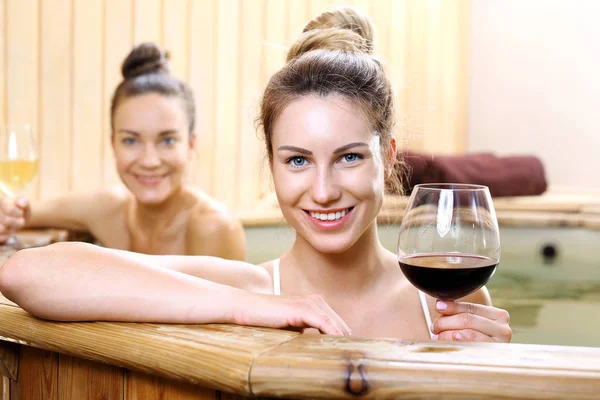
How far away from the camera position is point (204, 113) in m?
3.78

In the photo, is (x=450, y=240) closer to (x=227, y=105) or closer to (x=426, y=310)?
(x=426, y=310)

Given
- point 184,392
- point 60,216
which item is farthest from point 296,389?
point 60,216

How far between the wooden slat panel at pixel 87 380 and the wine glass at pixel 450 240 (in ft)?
1.54

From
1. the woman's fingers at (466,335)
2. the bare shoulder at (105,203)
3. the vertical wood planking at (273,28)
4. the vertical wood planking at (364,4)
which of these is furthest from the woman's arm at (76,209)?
the woman's fingers at (466,335)

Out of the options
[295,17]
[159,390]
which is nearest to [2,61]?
[295,17]

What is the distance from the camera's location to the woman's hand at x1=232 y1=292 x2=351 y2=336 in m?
1.17

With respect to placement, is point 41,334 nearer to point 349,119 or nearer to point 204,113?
point 349,119

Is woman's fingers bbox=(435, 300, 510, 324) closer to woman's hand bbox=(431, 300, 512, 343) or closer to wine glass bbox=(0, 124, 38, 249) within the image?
woman's hand bbox=(431, 300, 512, 343)

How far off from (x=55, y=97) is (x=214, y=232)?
1.04m

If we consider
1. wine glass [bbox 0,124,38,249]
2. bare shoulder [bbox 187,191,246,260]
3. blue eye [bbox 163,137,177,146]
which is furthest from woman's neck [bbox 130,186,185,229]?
wine glass [bbox 0,124,38,249]

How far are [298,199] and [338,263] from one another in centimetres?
25

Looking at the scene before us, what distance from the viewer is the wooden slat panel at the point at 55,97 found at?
326 cm

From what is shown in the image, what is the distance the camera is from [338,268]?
172cm

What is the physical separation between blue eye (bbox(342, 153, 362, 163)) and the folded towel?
1.76 metres
